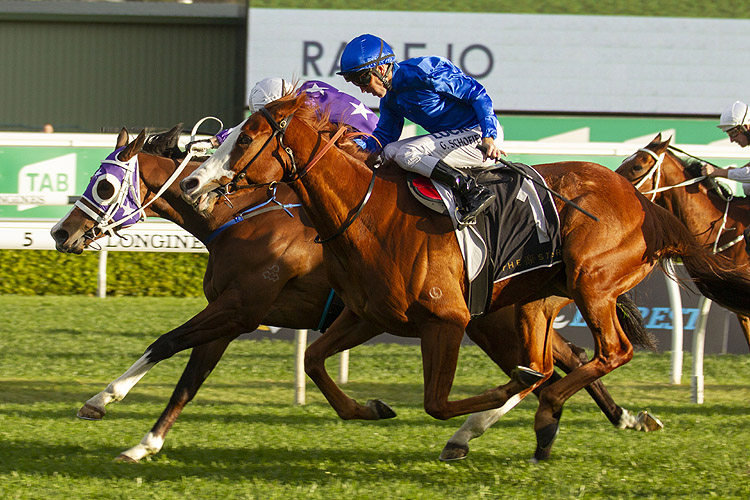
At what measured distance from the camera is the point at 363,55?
3.97 metres

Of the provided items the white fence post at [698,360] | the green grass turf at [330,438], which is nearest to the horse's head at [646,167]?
the white fence post at [698,360]

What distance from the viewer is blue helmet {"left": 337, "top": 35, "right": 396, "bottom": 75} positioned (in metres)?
3.97

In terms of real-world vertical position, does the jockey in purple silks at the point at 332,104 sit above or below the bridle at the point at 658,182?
above

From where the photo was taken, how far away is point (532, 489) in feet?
12.6

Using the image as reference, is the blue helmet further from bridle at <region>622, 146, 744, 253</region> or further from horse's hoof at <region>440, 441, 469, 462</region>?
bridle at <region>622, 146, 744, 253</region>

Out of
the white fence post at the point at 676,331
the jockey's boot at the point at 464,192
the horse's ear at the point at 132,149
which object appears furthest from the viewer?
the white fence post at the point at 676,331

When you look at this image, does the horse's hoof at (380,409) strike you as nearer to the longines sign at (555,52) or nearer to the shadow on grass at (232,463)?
the shadow on grass at (232,463)

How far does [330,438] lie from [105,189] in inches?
64.5

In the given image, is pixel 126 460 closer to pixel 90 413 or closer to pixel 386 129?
pixel 90 413

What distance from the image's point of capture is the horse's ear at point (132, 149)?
4.66 metres

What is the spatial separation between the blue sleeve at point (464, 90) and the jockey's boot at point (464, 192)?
0.27 metres

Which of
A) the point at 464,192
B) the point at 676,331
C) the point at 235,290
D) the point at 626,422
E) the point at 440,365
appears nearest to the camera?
the point at 440,365

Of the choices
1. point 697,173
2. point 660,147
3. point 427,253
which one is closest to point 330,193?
point 427,253

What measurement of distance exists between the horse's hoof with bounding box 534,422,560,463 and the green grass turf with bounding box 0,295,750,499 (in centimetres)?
5
